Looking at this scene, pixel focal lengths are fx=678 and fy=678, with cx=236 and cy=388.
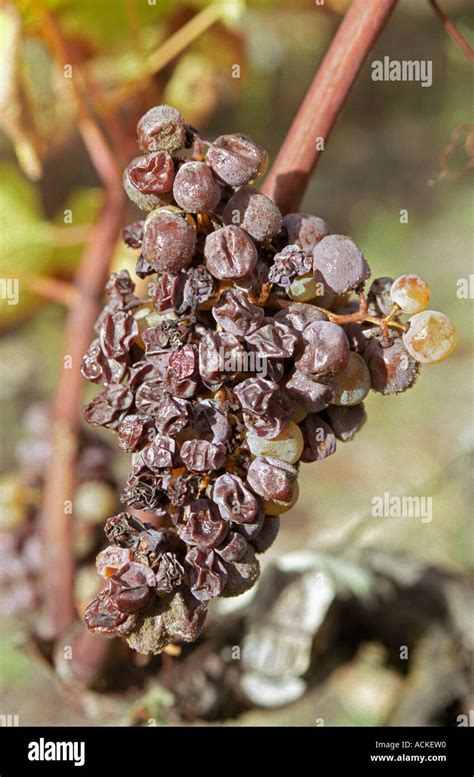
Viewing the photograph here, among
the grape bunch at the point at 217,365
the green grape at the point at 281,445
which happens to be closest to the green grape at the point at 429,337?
the grape bunch at the point at 217,365

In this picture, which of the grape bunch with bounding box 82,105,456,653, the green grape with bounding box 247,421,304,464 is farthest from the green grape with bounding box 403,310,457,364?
the green grape with bounding box 247,421,304,464

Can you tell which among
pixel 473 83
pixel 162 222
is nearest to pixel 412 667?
pixel 162 222

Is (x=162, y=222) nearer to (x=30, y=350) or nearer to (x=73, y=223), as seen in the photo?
(x=73, y=223)

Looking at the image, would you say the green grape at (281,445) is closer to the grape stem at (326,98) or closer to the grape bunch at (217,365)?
the grape bunch at (217,365)

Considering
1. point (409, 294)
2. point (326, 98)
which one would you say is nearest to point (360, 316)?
point (409, 294)

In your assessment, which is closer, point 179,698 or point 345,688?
point 179,698

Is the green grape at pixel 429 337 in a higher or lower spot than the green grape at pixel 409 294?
lower
